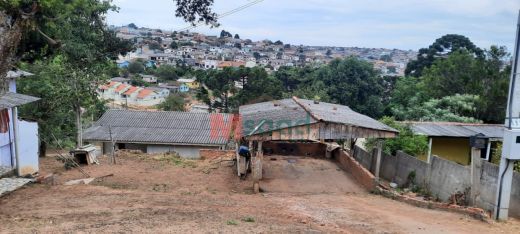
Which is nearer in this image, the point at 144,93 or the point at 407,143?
the point at 407,143

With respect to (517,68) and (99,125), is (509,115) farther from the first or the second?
(99,125)

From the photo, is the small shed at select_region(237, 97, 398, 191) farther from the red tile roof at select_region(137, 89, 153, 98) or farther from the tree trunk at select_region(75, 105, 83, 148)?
the red tile roof at select_region(137, 89, 153, 98)

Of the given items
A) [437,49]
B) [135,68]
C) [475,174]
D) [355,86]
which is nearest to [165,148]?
[475,174]

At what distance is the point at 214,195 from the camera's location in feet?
40.9

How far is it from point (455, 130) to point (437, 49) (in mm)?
48277

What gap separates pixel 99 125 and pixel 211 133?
256 inches

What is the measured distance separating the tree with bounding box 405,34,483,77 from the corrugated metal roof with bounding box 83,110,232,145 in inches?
1524

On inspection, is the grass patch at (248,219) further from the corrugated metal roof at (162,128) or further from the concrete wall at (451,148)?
the corrugated metal roof at (162,128)

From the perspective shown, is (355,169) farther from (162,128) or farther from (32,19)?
(162,128)

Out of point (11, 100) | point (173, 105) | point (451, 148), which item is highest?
point (11, 100)

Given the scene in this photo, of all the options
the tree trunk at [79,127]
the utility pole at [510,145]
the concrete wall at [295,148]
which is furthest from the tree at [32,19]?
the concrete wall at [295,148]

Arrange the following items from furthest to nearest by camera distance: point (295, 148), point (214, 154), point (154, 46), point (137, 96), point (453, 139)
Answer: point (154, 46) < point (137, 96) < point (295, 148) < point (214, 154) < point (453, 139)

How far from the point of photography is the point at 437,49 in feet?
209

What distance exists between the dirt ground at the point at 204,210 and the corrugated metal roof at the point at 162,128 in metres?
9.03
